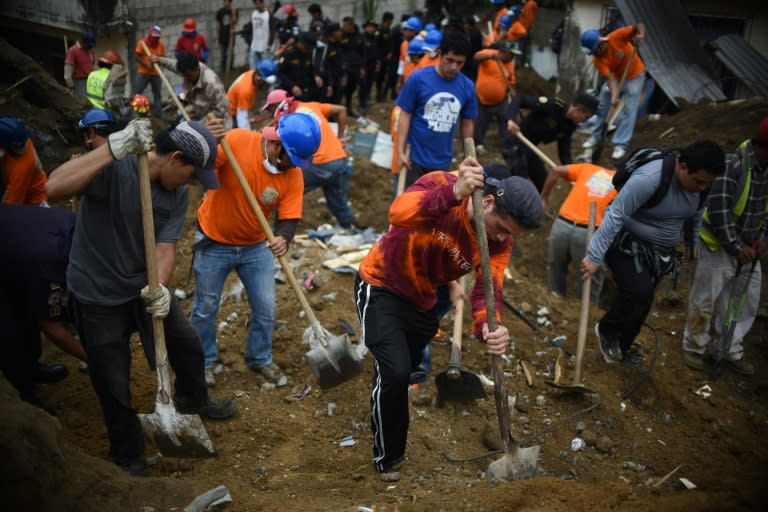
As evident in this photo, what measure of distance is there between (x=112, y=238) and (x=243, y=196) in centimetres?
121

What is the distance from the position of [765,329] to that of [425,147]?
389 cm

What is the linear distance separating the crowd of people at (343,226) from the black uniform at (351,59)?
507 centimetres

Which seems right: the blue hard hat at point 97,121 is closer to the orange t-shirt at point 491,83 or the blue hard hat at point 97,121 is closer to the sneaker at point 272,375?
the sneaker at point 272,375

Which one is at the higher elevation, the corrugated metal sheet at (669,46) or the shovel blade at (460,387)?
the corrugated metal sheet at (669,46)

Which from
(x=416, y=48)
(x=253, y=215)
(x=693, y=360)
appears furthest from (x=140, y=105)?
(x=693, y=360)

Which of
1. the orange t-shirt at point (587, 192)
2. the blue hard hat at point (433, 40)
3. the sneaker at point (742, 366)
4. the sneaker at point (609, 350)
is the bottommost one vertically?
the sneaker at point (742, 366)

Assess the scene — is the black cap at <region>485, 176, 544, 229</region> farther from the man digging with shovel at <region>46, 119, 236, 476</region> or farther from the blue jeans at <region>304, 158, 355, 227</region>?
the blue jeans at <region>304, 158, 355, 227</region>

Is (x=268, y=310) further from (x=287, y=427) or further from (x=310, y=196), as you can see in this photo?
(x=310, y=196)

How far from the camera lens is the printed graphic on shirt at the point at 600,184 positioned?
6.46 metres

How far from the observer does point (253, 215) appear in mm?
4766

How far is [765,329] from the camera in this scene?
273 inches

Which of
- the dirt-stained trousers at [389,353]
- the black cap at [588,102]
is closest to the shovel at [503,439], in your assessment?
the dirt-stained trousers at [389,353]

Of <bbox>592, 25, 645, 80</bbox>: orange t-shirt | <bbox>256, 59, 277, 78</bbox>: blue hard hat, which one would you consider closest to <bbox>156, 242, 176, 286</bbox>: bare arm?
→ <bbox>256, 59, 277, 78</bbox>: blue hard hat

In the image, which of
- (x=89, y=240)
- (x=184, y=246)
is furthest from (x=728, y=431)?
(x=184, y=246)
